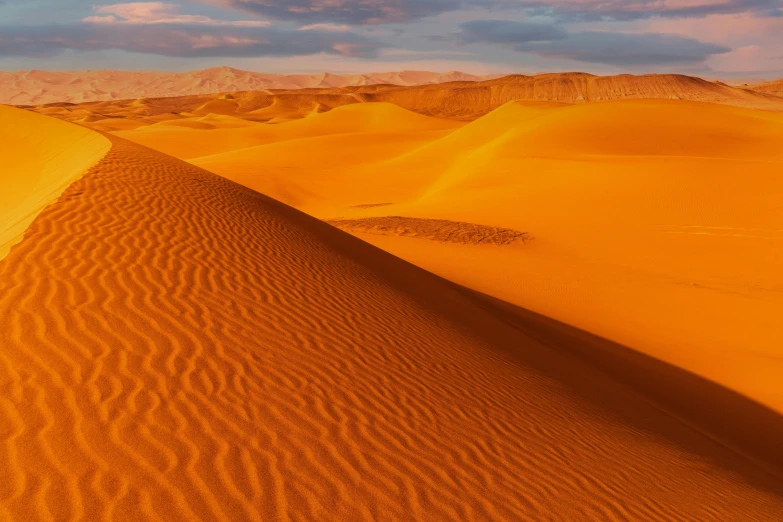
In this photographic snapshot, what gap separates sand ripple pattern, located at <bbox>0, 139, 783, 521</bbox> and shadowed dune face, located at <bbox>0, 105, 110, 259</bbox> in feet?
4.81

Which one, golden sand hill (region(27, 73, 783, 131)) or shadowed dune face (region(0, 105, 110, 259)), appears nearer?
shadowed dune face (region(0, 105, 110, 259))

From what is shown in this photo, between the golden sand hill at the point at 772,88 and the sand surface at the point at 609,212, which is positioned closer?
the sand surface at the point at 609,212

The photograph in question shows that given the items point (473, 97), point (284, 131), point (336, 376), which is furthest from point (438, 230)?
point (473, 97)

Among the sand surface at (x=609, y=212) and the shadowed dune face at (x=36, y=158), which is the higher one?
the shadowed dune face at (x=36, y=158)

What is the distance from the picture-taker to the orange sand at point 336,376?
3846mm

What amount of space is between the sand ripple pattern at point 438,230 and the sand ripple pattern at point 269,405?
10.3 m

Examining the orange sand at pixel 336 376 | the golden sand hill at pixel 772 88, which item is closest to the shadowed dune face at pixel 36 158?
the orange sand at pixel 336 376

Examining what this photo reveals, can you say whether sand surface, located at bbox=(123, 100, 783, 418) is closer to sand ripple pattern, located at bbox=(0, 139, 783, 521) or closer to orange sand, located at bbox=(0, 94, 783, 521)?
orange sand, located at bbox=(0, 94, 783, 521)

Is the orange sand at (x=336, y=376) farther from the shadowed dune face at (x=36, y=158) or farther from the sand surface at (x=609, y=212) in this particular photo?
the shadowed dune face at (x=36, y=158)

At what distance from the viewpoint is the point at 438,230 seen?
63.5ft

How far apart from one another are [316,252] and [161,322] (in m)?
4.08

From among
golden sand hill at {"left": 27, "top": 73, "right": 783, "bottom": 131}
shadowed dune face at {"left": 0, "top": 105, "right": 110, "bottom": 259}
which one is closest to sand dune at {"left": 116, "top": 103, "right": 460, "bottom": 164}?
shadowed dune face at {"left": 0, "top": 105, "right": 110, "bottom": 259}

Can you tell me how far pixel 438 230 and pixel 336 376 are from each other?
561 inches

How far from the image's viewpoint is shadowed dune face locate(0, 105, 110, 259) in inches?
371
